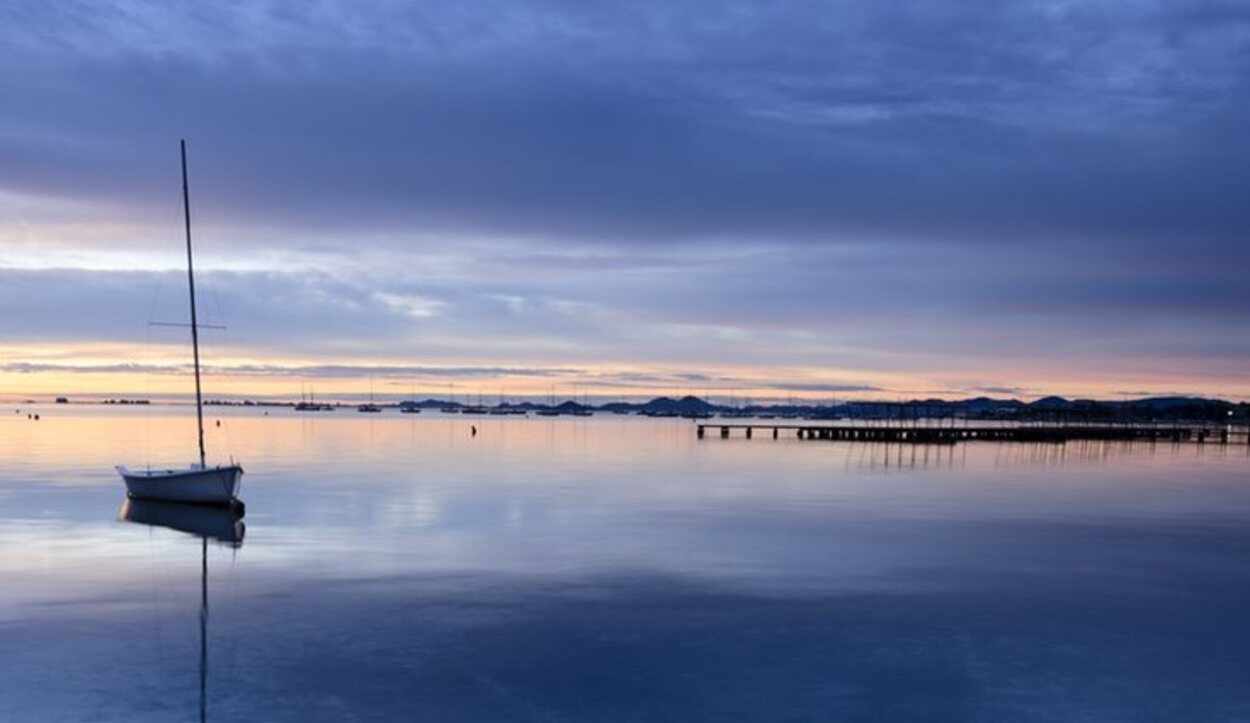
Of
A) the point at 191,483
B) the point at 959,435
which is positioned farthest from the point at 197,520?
the point at 959,435

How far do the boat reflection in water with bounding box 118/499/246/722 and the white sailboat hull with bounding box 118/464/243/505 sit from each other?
316 millimetres

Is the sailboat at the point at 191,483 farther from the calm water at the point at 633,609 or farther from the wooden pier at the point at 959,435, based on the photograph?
the wooden pier at the point at 959,435

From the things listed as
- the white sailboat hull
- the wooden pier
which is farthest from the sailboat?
the wooden pier

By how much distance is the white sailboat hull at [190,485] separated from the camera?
35.3 metres

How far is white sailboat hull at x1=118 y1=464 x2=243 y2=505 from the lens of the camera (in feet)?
116

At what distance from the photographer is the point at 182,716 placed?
1295cm

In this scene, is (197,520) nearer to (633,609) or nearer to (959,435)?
(633,609)

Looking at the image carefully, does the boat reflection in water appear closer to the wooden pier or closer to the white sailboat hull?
the white sailboat hull

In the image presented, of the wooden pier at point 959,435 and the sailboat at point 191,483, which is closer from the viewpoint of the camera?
the sailboat at point 191,483

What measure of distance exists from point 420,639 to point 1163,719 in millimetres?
10176

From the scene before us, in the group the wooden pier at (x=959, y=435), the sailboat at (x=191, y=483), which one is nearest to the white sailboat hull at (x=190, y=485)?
the sailboat at (x=191, y=483)

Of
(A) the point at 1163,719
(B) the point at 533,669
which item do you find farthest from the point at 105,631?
(A) the point at 1163,719

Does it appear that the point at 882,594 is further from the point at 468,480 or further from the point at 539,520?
the point at 468,480

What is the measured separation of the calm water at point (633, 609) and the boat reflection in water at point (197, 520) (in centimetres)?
57
